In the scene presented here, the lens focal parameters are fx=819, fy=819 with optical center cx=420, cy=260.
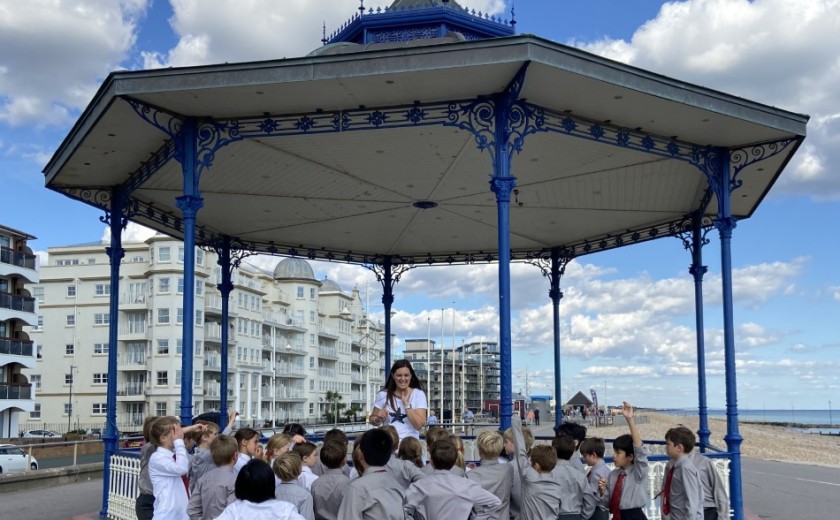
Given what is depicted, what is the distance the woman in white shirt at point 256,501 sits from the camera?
5012mm

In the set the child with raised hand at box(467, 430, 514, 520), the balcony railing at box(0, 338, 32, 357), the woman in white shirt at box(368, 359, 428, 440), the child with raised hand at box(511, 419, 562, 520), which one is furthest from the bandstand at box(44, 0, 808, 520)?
the balcony railing at box(0, 338, 32, 357)

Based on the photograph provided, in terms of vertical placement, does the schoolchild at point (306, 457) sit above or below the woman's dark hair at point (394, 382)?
below

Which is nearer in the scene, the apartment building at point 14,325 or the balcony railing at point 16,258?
the apartment building at point 14,325

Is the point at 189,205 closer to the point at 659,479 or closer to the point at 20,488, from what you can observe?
the point at 659,479

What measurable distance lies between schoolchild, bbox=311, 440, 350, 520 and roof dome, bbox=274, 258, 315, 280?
3760 inches

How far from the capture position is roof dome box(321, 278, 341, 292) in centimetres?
11738

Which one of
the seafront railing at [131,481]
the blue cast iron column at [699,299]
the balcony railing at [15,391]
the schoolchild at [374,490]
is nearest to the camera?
the schoolchild at [374,490]

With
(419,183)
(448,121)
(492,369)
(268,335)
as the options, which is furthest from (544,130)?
(492,369)

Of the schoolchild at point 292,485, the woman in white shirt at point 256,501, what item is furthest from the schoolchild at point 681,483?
the woman in white shirt at point 256,501

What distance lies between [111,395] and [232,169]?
5425 mm

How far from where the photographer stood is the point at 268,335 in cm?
9350

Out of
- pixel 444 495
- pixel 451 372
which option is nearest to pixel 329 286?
pixel 451 372

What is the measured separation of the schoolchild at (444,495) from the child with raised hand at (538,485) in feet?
2.80

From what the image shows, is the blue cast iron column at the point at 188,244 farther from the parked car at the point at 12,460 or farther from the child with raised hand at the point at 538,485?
the parked car at the point at 12,460
